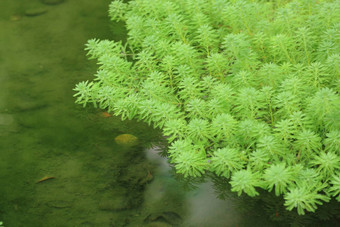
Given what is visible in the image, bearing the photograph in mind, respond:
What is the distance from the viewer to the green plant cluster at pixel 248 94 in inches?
76.9

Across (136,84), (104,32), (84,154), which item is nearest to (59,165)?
(84,154)

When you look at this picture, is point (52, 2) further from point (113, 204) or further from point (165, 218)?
point (165, 218)

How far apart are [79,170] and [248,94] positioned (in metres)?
1.17

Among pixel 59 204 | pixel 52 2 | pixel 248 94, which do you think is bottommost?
pixel 59 204

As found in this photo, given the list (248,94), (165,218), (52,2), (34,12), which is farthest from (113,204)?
(52,2)

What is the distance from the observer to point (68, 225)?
7.55ft

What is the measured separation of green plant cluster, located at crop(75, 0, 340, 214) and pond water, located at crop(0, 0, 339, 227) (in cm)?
16

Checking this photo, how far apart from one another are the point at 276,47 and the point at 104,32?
1.76 m

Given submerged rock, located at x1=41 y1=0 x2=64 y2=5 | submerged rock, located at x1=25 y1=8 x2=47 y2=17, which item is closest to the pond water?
submerged rock, located at x1=25 y1=8 x2=47 y2=17

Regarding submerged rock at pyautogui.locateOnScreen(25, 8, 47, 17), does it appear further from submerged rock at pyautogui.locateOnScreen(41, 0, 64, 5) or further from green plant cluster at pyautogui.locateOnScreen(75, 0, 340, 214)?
green plant cluster at pyautogui.locateOnScreen(75, 0, 340, 214)

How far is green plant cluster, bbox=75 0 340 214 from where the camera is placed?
76.9 inches

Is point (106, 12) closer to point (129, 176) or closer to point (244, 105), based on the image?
point (129, 176)

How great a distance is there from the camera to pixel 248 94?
82.7 inches

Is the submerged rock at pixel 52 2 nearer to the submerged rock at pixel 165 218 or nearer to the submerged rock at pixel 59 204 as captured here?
the submerged rock at pixel 59 204
